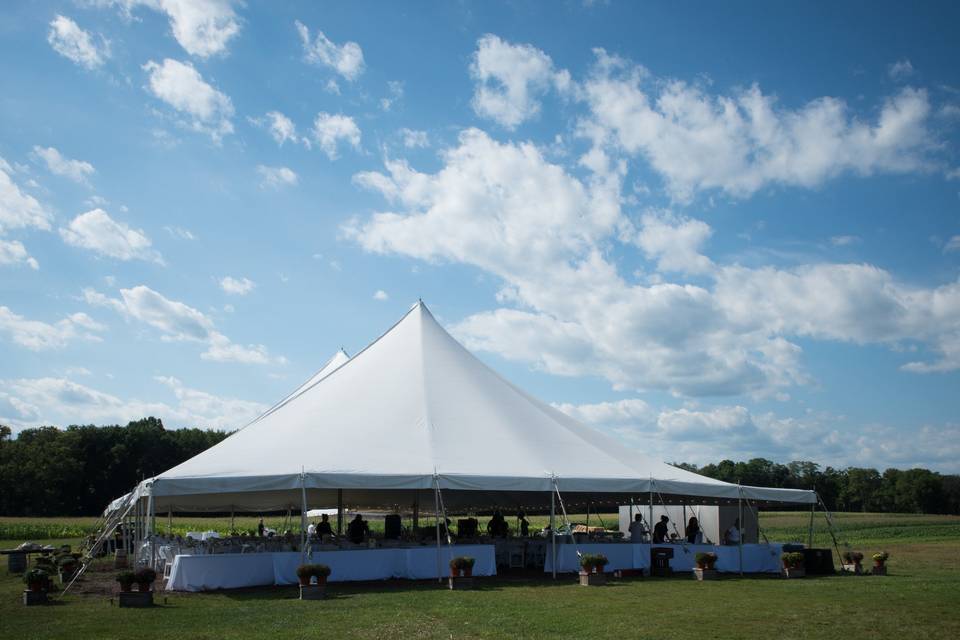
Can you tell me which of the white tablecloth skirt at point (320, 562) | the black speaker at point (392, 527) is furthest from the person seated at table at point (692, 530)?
the black speaker at point (392, 527)

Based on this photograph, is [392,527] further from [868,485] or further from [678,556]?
[868,485]

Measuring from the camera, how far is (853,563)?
1730cm

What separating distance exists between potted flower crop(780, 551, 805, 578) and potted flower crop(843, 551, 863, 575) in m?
1.66

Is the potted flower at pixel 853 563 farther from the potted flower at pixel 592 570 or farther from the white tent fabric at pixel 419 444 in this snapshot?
the potted flower at pixel 592 570

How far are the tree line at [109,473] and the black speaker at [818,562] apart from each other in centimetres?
3445

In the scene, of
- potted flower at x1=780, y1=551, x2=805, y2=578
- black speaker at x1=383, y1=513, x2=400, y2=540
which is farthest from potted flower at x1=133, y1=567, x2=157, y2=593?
potted flower at x1=780, y1=551, x2=805, y2=578

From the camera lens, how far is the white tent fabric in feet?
45.1

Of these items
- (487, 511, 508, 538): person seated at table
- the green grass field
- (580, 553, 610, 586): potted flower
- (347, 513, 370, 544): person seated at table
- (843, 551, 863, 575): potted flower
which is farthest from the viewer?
(487, 511, 508, 538): person seated at table

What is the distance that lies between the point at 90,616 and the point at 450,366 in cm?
920

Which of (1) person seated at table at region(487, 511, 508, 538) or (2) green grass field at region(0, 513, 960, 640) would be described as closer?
(2) green grass field at region(0, 513, 960, 640)

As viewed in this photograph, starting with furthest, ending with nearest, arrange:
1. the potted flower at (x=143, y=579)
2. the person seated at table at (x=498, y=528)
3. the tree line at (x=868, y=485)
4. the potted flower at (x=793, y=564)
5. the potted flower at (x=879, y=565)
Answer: the tree line at (x=868, y=485)
the person seated at table at (x=498, y=528)
the potted flower at (x=879, y=565)
the potted flower at (x=793, y=564)
the potted flower at (x=143, y=579)

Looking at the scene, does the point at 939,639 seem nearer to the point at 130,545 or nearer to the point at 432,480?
the point at 432,480

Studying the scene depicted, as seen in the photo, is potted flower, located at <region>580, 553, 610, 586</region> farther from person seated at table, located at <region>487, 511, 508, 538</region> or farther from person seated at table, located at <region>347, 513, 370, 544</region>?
person seated at table, located at <region>487, 511, 508, 538</region>

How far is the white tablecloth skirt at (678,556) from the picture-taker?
15.4 m
